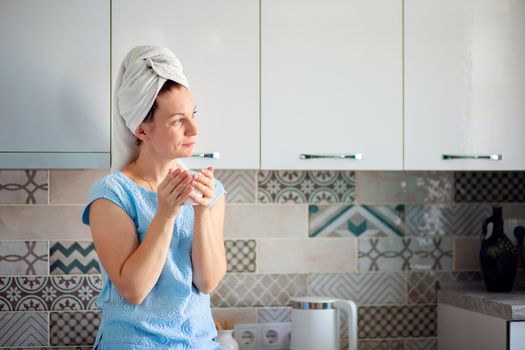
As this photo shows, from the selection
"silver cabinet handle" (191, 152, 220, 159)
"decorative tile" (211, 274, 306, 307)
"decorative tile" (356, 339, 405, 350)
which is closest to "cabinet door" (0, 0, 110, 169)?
"silver cabinet handle" (191, 152, 220, 159)

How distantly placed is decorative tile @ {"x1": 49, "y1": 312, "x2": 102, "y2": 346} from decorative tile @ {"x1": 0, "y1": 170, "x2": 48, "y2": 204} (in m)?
0.41

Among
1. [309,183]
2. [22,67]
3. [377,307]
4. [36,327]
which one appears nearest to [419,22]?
[309,183]

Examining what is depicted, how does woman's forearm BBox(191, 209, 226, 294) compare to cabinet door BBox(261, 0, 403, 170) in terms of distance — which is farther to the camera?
cabinet door BBox(261, 0, 403, 170)

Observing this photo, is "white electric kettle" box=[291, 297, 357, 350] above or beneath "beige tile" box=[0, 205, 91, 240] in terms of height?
beneath

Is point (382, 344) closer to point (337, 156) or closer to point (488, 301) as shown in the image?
point (488, 301)

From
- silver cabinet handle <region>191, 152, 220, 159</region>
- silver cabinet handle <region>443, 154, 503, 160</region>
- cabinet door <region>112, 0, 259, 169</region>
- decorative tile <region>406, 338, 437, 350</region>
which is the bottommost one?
decorative tile <region>406, 338, 437, 350</region>

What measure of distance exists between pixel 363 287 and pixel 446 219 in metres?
0.41

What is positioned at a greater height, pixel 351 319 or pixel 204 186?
pixel 204 186

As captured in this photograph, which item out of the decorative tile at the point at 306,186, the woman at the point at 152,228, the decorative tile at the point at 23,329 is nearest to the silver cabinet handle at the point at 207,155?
the woman at the point at 152,228

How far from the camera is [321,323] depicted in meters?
2.64

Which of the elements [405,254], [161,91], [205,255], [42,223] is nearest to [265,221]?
[405,254]

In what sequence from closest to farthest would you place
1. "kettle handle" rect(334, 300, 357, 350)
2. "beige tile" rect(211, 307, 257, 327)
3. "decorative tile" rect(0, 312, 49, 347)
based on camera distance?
"kettle handle" rect(334, 300, 357, 350) → "decorative tile" rect(0, 312, 49, 347) → "beige tile" rect(211, 307, 257, 327)

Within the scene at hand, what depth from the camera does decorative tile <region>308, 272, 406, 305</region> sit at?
2910mm

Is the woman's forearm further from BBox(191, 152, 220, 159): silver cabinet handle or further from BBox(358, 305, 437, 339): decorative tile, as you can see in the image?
BBox(358, 305, 437, 339): decorative tile
